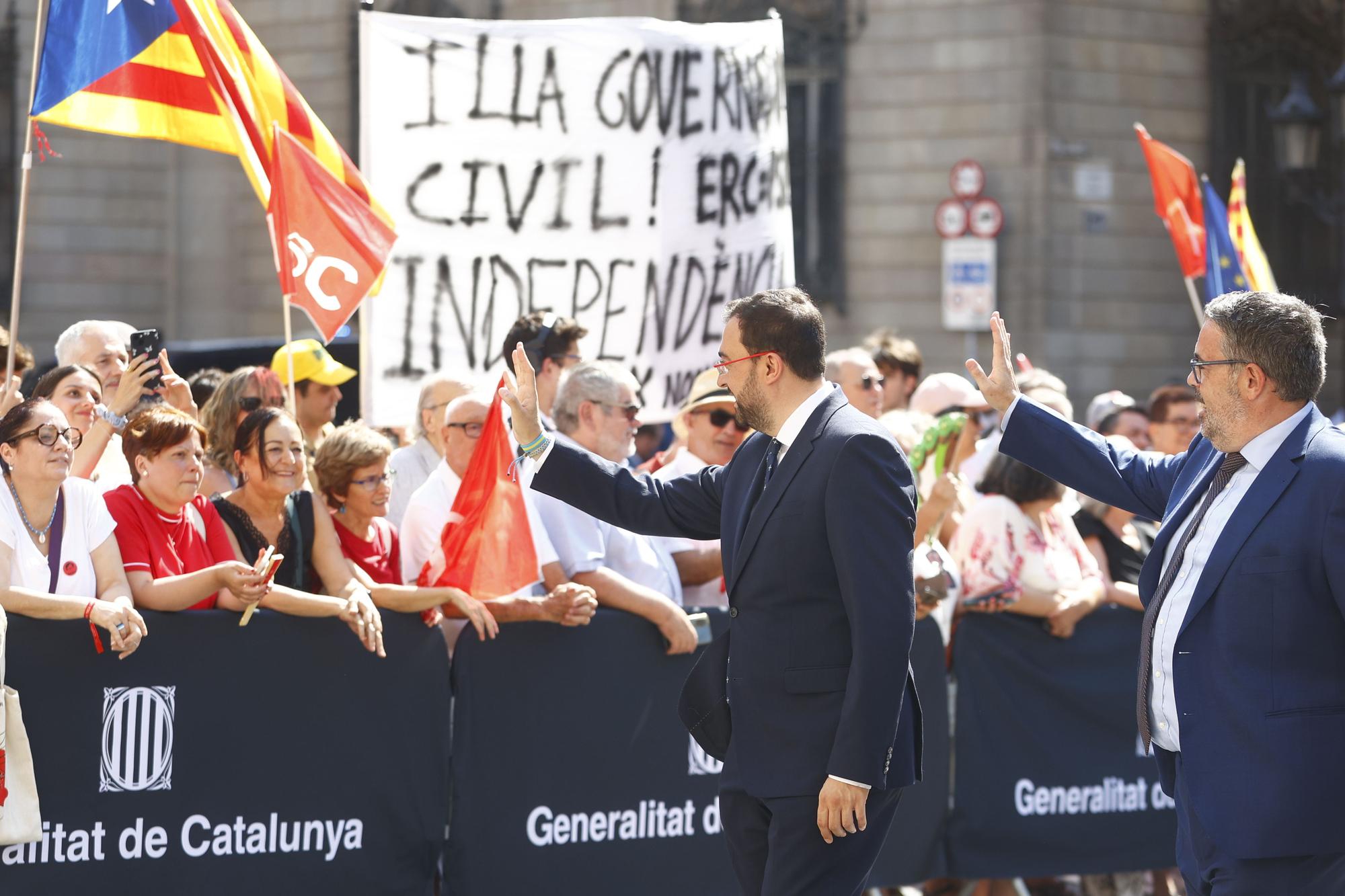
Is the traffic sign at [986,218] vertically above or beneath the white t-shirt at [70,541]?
above

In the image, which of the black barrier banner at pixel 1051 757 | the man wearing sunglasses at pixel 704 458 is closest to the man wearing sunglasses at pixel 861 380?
the man wearing sunglasses at pixel 704 458

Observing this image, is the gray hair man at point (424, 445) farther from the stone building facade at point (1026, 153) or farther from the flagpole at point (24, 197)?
the stone building facade at point (1026, 153)

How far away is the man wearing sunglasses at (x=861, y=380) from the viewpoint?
7906 millimetres

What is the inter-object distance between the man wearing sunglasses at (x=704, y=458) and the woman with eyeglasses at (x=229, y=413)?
1.66 meters

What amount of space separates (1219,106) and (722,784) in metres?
17.2

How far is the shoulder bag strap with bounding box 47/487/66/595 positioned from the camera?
18.0ft

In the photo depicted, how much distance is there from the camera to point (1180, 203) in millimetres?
10141

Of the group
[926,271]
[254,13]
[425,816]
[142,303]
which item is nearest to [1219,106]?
[926,271]

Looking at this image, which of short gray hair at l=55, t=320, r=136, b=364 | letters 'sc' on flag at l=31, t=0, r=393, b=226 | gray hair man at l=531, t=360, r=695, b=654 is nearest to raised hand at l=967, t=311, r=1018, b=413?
gray hair man at l=531, t=360, r=695, b=654

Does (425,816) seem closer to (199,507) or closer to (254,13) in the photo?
(199,507)

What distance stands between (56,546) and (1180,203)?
23.1 feet

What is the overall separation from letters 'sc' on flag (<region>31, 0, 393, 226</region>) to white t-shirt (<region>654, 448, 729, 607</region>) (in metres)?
1.60

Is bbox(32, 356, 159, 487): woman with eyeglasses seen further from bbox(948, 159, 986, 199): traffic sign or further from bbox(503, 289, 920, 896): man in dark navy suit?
bbox(948, 159, 986, 199): traffic sign

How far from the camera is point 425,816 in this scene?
6113 mm
